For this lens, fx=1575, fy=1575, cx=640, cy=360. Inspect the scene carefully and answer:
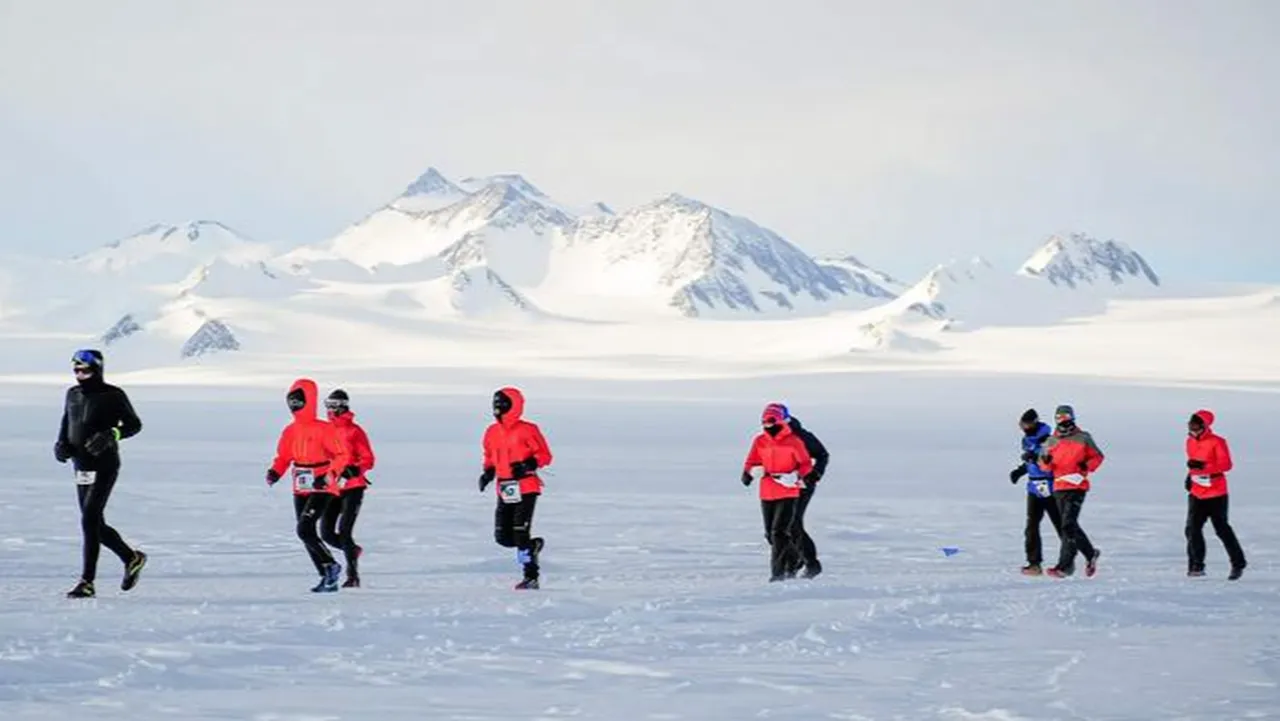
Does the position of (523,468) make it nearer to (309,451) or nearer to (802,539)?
(309,451)

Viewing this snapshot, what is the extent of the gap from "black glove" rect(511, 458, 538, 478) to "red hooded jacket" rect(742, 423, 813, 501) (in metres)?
1.84

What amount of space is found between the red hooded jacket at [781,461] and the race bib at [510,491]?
6.39 feet

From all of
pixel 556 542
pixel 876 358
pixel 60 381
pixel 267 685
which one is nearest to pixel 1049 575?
pixel 556 542

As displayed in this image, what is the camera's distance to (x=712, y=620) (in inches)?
421

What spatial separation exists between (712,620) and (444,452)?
26865 millimetres

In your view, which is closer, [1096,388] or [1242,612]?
[1242,612]

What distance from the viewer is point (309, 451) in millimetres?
11883

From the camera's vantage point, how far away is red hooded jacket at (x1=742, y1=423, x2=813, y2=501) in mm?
12938

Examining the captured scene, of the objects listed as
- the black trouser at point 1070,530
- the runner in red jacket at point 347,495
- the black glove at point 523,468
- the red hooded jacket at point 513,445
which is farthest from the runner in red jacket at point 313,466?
the black trouser at point 1070,530

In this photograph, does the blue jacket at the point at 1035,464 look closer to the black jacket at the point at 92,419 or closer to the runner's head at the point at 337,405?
the runner's head at the point at 337,405

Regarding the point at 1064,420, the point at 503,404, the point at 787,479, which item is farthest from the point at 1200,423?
the point at 503,404

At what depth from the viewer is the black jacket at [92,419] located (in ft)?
35.3

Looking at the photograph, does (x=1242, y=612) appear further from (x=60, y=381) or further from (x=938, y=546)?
(x=60, y=381)

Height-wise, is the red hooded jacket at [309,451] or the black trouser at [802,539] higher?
the red hooded jacket at [309,451]
